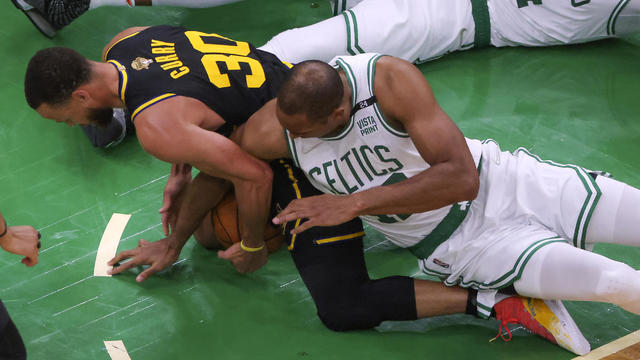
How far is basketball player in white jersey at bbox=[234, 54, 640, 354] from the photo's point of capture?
2.70 metres

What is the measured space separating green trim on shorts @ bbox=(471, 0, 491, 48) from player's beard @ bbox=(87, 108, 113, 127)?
2.32 m

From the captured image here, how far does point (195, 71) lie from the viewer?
3.17 meters

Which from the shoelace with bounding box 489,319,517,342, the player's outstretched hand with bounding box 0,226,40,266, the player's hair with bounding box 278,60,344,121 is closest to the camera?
the player's hair with bounding box 278,60,344,121

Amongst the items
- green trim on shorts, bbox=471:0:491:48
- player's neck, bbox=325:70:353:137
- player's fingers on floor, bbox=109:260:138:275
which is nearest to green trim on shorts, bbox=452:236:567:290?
player's neck, bbox=325:70:353:137

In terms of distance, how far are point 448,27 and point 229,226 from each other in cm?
194

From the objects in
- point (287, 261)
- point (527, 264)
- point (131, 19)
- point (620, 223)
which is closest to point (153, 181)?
point (287, 261)

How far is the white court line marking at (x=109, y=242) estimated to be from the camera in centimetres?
347

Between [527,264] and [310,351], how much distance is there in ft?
2.93

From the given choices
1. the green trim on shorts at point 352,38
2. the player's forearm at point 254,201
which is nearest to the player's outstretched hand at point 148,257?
the player's forearm at point 254,201

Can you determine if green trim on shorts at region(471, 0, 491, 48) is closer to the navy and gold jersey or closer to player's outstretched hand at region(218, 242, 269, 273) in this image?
the navy and gold jersey

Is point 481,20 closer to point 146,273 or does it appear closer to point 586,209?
point 586,209

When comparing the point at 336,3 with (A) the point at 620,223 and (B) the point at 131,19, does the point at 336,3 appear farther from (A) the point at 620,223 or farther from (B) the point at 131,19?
(A) the point at 620,223

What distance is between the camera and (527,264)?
9.12ft

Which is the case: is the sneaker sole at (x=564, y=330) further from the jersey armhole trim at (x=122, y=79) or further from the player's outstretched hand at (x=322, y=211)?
the jersey armhole trim at (x=122, y=79)
